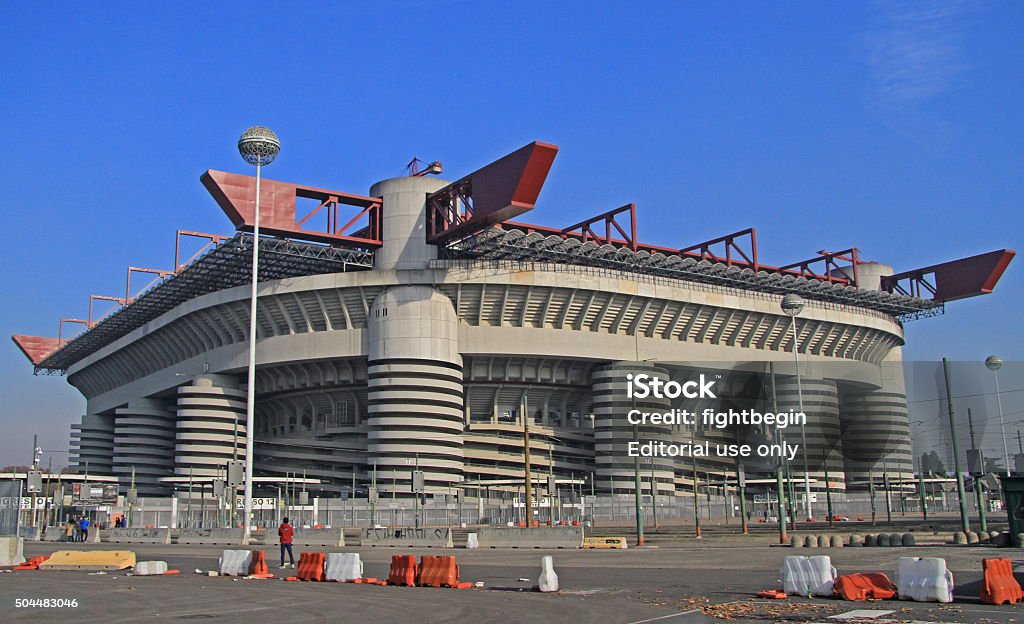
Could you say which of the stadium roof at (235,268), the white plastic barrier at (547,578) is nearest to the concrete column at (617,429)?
the stadium roof at (235,268)

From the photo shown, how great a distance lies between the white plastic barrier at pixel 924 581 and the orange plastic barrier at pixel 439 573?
991cm

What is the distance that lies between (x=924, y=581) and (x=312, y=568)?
49.6ft

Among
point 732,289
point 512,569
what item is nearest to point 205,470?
point 732,289

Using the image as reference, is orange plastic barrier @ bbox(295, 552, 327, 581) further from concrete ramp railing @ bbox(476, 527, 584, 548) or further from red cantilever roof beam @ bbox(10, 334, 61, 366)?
red cantilever roof beam @ bbox(10, 334, 61, 366)

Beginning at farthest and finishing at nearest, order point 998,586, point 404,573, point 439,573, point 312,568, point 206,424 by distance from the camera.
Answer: point 206,424, point 312,568, point 404,573, point 439,573, point 998,586

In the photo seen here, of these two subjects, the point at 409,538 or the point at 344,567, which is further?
the point at 409,538

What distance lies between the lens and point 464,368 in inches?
3243

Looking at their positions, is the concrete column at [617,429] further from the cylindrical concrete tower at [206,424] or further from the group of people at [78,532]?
the group of people at [78,532]

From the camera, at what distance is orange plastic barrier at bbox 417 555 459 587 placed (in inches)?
912

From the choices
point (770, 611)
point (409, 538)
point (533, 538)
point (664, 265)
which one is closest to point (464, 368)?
point (664, 265)

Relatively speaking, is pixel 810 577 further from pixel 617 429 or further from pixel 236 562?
pixel 617 429

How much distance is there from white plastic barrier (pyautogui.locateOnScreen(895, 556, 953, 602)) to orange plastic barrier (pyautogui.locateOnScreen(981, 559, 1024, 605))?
64cm

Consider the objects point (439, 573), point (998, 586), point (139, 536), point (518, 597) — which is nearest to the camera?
point (998, 586)

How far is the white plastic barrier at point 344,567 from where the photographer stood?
2492cm
